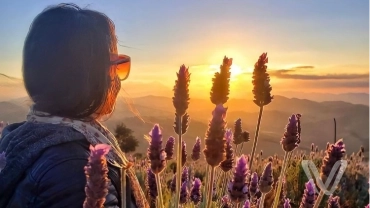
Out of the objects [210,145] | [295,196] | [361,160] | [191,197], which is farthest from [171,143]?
[361,160]

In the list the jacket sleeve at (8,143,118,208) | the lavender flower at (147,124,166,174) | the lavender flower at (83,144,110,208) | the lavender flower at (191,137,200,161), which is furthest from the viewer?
the lavender flower at (191,137,200,161)

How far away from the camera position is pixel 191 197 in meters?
4.09

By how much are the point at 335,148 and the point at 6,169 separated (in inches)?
50.6

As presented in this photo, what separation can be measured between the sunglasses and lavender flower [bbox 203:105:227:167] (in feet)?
1.98

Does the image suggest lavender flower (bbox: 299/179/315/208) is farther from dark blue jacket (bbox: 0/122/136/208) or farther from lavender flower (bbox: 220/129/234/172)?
dark blue jacket (bbox: 0/122/136/208)

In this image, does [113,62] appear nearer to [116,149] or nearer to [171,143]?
[116,149]

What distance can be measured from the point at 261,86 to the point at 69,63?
2.97 feet

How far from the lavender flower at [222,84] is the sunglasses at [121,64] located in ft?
1.37

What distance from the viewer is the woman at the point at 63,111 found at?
212cm

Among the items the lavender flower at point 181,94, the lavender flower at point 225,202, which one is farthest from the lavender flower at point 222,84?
the lavender flower at point 225,202

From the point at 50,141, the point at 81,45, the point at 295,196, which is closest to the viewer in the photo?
the point at 50,141

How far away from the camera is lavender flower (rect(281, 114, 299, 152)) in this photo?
279 centimetres

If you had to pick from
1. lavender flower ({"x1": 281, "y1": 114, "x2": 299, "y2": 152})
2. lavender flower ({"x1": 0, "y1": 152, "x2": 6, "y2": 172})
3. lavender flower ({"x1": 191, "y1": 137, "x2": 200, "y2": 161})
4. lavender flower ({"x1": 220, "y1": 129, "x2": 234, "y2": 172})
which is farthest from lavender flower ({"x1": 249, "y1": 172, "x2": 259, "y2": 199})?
lavender flower ({"x1": 0, "y1": 152, "x2": 6, "y2": 172})

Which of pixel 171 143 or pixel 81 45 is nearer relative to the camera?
pixel 81 45
